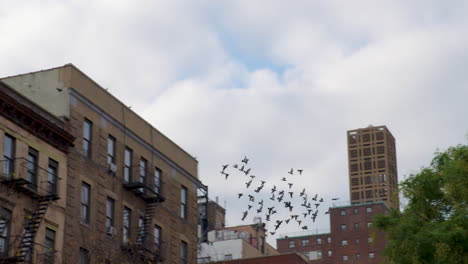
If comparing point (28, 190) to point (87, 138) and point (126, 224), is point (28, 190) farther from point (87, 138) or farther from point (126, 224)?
point (126, 224)

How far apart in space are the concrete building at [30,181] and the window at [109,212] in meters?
4.47

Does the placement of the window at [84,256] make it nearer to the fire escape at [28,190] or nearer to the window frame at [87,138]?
the fire escape at [28,190]

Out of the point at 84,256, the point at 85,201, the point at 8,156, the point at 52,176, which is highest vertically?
the point at 8,156

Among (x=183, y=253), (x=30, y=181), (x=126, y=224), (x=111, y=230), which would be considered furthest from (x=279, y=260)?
(x=30, y=181)

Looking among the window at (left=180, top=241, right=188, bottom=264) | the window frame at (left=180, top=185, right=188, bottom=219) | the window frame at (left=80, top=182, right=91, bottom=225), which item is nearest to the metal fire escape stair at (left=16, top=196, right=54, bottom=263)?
the window frame at (left=80, top=182, right=91, bottom=225)

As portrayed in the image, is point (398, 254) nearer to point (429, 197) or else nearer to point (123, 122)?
point (429, 197)

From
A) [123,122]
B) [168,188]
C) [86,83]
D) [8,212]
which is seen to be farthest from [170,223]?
[8,212]

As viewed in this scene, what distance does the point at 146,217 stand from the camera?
55406mm

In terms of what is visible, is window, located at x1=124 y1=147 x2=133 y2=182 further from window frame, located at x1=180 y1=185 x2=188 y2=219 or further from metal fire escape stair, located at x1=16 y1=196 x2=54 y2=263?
metal fire escape stair, located at x1=16 y1=196 x2=54 y2=263

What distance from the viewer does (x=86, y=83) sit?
51.9 m

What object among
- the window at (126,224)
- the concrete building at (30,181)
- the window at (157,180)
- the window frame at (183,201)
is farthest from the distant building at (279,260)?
the concrete building at (30,181)

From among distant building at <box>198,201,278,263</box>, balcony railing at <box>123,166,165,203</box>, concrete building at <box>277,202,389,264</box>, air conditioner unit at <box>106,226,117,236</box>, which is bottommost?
air conditioner unit at <box>106,226,117,236</box>

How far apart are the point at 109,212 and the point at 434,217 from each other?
16.3 meters

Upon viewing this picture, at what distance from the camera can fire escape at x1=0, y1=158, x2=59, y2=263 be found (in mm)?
43469
